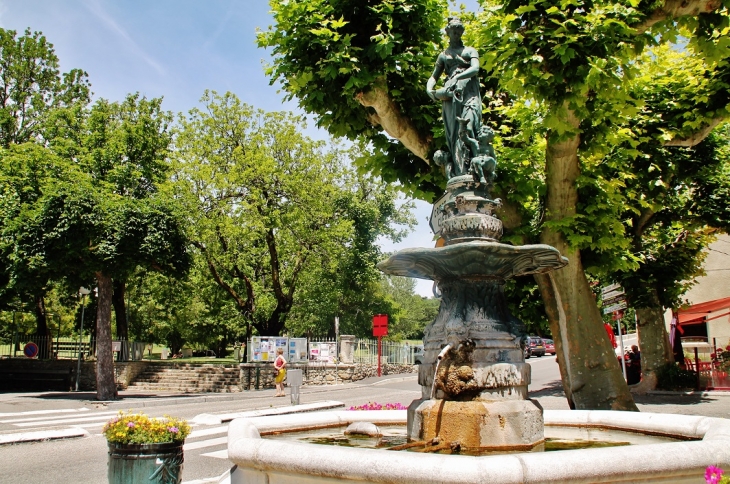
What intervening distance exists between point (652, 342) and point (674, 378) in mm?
1391

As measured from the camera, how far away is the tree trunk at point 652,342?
1830cm

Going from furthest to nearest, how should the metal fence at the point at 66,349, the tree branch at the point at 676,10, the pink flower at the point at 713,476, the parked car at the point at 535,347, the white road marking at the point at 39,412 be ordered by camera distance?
the parked car at the point at 535,347 < the metal fence at the point at 66,349 < the white road marking at the point at 39,412 < the tree branch at the point at 676,10 < the pink flower at the point at 713,476

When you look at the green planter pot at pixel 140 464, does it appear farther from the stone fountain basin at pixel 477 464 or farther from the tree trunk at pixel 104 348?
the tree trunk at pixel 104 348

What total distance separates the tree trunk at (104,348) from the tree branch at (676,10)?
1772cm

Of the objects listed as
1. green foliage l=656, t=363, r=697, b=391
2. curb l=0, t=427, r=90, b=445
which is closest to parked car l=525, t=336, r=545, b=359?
green foliage l=656, t=363, r=697, b=391

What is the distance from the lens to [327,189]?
91.0ft

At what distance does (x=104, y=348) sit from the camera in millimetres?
19297

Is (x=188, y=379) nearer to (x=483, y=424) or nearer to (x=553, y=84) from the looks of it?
(x=553, y=84)

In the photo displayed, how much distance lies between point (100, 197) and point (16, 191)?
5.95m

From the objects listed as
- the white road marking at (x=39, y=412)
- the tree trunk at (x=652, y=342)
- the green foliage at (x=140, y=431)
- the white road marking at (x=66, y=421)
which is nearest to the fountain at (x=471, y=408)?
the green foliage at (x=140, y=431)

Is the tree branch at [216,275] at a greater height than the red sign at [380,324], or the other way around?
the tree branch at [216,275]

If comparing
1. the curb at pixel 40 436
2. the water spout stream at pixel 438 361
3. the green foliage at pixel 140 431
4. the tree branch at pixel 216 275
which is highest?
the tree branch at pixel 216 275

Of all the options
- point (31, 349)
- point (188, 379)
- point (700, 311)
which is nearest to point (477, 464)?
point (700, 311)

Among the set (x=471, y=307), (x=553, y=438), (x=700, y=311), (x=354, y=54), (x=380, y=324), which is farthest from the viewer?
(x=380, y=324)
